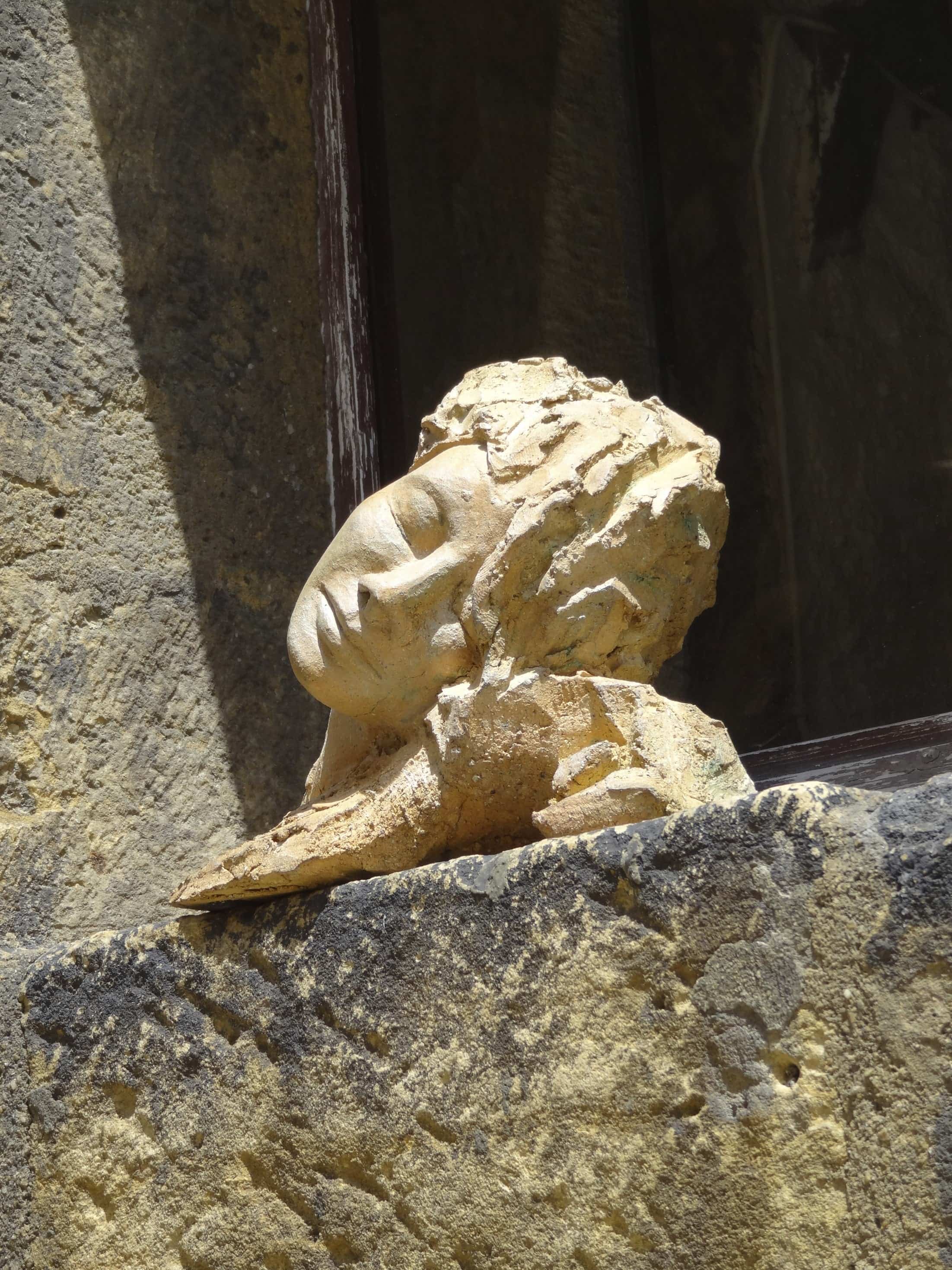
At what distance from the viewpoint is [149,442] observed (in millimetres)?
2697

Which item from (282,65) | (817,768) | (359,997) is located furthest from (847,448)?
(359,997)

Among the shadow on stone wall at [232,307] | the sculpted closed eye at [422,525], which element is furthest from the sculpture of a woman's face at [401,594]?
the shadow on stone wall at [232,307]

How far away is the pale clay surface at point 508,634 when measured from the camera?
1738mm

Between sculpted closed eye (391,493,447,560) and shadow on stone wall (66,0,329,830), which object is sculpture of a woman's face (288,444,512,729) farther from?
shadow on stone wall (66,0,329,830)

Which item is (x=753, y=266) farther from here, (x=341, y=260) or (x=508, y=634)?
(x=508, y=634)

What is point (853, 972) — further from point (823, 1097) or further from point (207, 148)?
point (207, 148)

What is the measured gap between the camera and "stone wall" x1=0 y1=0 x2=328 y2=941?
8.21ft

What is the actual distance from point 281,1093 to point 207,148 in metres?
1.89

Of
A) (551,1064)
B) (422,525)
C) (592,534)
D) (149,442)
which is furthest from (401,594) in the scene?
(149,442)

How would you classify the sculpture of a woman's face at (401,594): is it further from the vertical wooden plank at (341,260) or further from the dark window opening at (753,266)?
the dark window opening at (753,266)

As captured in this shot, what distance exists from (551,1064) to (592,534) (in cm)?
63

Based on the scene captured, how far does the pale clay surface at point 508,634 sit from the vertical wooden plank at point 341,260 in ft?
3.44

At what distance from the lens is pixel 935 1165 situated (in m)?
1.23

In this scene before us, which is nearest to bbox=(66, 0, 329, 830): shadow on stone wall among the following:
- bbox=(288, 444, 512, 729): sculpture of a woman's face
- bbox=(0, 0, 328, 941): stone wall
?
bbox=(0, 0, 328, 941): stone wall
